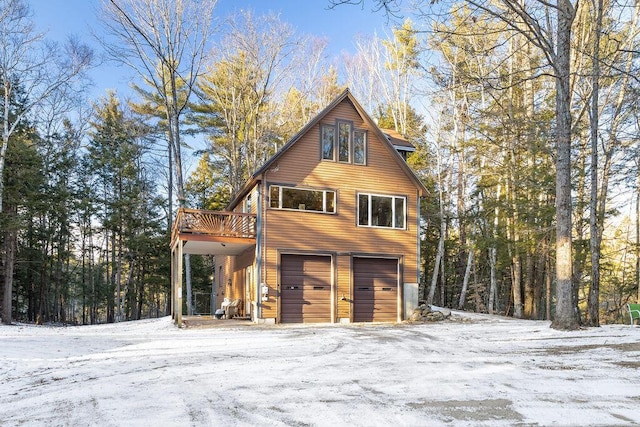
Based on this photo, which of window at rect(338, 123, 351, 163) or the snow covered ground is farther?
window at rect(338, 123, 351, 163)

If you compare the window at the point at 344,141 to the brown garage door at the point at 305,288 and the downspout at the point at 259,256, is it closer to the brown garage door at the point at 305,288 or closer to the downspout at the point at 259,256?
the downspout at the point at 259,256

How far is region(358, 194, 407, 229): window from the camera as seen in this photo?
15766 millimetres

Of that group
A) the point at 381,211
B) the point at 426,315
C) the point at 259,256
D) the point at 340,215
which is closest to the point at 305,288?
the point at 259,256

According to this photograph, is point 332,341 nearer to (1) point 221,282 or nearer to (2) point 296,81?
(1) point 221,282

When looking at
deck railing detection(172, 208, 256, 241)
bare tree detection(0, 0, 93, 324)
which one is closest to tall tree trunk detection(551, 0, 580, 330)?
deck railing detection(172, 208, 256, 241)

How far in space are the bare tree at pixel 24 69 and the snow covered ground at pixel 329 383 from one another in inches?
474

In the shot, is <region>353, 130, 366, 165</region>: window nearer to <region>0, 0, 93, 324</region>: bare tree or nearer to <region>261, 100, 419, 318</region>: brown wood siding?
<region>261, 100, 419, 318</region>: brown wood siding

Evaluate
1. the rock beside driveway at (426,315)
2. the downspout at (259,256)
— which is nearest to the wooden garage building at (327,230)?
the downspout at (259,256)

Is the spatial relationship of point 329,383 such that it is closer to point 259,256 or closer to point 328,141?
point 259,256

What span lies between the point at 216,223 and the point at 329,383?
10.0 meters

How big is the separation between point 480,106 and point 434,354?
1685cm

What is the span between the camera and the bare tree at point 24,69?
1778 cm

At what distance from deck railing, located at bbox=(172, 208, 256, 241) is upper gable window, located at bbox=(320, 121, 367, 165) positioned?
11.5ft

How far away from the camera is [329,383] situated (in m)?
5.04
